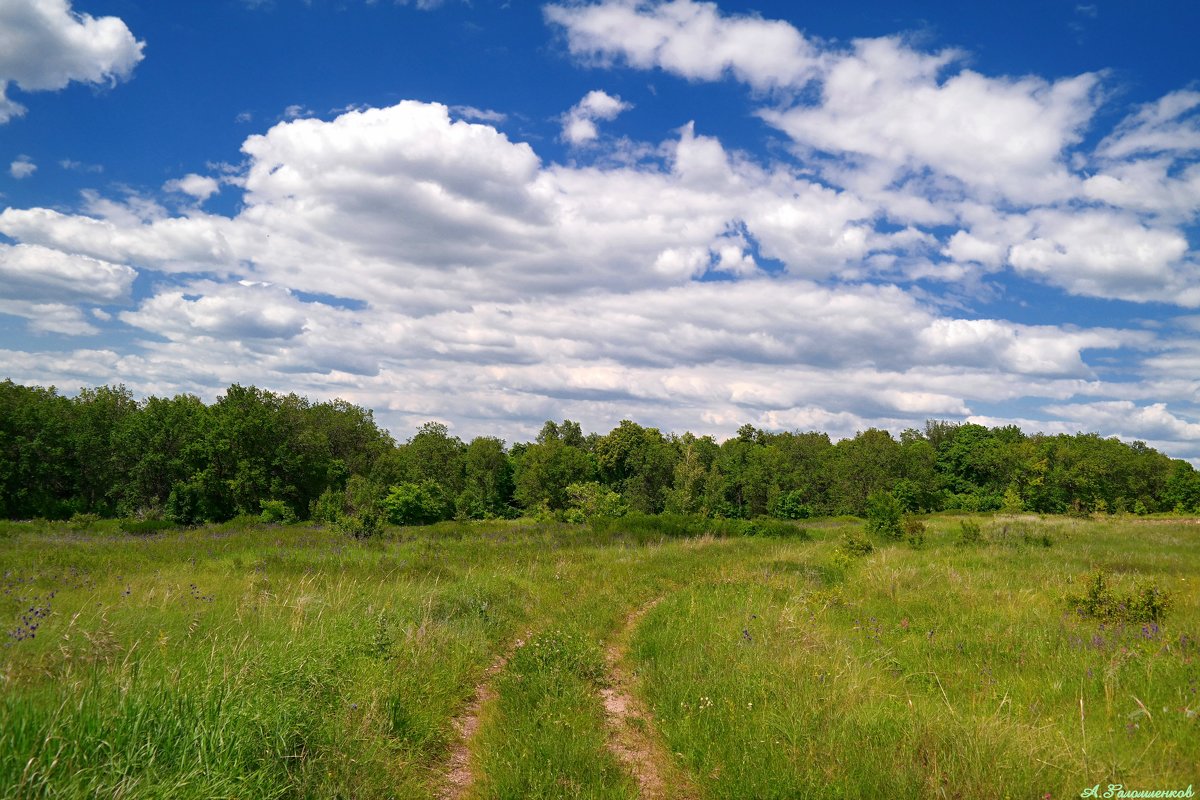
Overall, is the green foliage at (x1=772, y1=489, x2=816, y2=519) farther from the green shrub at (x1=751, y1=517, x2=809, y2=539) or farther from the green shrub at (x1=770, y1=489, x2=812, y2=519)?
the green shrub at (x1=751, y1=517, x2=809, y2=539)

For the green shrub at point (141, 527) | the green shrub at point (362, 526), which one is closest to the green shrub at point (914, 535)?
the green shrub at point (362, 526)

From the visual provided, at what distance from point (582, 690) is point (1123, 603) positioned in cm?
920

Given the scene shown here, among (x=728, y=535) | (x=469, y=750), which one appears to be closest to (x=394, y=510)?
(x=728, y=535)

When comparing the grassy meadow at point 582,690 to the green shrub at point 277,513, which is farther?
the green shrub at point 277,513

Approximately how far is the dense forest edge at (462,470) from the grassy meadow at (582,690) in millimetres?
18286

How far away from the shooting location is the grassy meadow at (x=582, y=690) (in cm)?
454

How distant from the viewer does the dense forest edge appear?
5506 centimetres

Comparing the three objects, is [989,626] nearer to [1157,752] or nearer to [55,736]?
[1157,752]

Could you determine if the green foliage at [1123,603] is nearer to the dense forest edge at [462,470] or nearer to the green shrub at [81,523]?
the dense forest edge at [462,470]

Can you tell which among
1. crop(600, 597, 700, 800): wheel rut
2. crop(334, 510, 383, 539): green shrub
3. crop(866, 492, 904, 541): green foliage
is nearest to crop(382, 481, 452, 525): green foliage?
crop(334, 510, 383, 539): green shrub

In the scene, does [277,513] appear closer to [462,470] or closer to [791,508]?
[462,470]

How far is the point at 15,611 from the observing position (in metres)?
7.59

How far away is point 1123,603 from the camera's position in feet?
32.0

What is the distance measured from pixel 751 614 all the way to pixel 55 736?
883 centimetres
